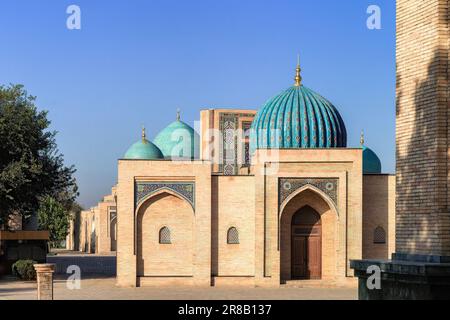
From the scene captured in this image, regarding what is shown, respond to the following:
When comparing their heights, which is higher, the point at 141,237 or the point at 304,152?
the point at 304,152

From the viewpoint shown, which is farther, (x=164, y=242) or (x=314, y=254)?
(x=314, y=254)

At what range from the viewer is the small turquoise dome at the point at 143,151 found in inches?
1215

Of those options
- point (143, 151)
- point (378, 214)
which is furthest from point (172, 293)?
point (143, 151)

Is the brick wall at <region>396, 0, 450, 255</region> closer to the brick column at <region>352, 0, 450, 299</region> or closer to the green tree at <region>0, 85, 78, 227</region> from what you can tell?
the brick column at <region>352, 0, 450, 299</region>

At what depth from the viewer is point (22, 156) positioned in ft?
84.1

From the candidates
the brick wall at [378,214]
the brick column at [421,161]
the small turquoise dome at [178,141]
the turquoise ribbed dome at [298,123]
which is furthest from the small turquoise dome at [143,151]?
the brick column at [421,161]

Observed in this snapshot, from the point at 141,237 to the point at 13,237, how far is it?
7.21 m

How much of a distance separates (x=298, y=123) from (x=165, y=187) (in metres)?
5.18

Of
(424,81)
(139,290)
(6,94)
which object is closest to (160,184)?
(139,290)

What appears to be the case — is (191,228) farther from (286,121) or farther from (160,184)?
(286,121)

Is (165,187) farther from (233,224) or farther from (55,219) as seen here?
(55,219)

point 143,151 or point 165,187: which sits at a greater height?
point 143,151

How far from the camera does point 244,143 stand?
30312mm

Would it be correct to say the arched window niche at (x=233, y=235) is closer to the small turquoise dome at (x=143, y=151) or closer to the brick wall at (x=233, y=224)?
the brick wall at (x=233, y=224)
